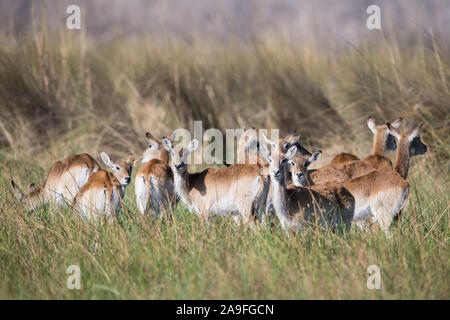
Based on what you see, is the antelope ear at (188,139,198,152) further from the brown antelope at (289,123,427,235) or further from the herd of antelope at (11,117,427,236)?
the brown antelope at (289,123,427,235)

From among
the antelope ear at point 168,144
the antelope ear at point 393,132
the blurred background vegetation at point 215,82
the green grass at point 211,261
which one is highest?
the blurred background vegetation at point 215,82

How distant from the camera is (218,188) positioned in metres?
5.61

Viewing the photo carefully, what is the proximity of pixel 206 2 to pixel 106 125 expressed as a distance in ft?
56.0

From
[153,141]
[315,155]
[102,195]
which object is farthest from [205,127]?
[102,195]

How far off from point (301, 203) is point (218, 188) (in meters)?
1.00

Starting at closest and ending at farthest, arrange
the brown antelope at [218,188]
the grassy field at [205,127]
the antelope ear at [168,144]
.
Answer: the grassy field at [205,127] → the brown antelope at [218,188] → the antelope ear at [168,144]

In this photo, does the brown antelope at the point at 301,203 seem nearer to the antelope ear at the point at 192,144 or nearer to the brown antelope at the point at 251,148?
the antelope ear at the point at 192,144

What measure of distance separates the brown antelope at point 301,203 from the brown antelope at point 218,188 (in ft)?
1.48

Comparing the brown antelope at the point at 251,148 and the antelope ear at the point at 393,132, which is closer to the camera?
the antelope ear at the point at 393,132

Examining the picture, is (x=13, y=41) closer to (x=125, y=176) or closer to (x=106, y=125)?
(x=106, y=125)

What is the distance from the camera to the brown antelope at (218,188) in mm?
5426

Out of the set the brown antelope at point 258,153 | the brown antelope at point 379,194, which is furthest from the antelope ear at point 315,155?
the brown antelope at point 258,153

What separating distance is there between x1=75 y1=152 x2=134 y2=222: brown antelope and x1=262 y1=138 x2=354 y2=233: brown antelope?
1.31 meters

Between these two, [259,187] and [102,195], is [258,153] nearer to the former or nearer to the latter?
[259,187]
